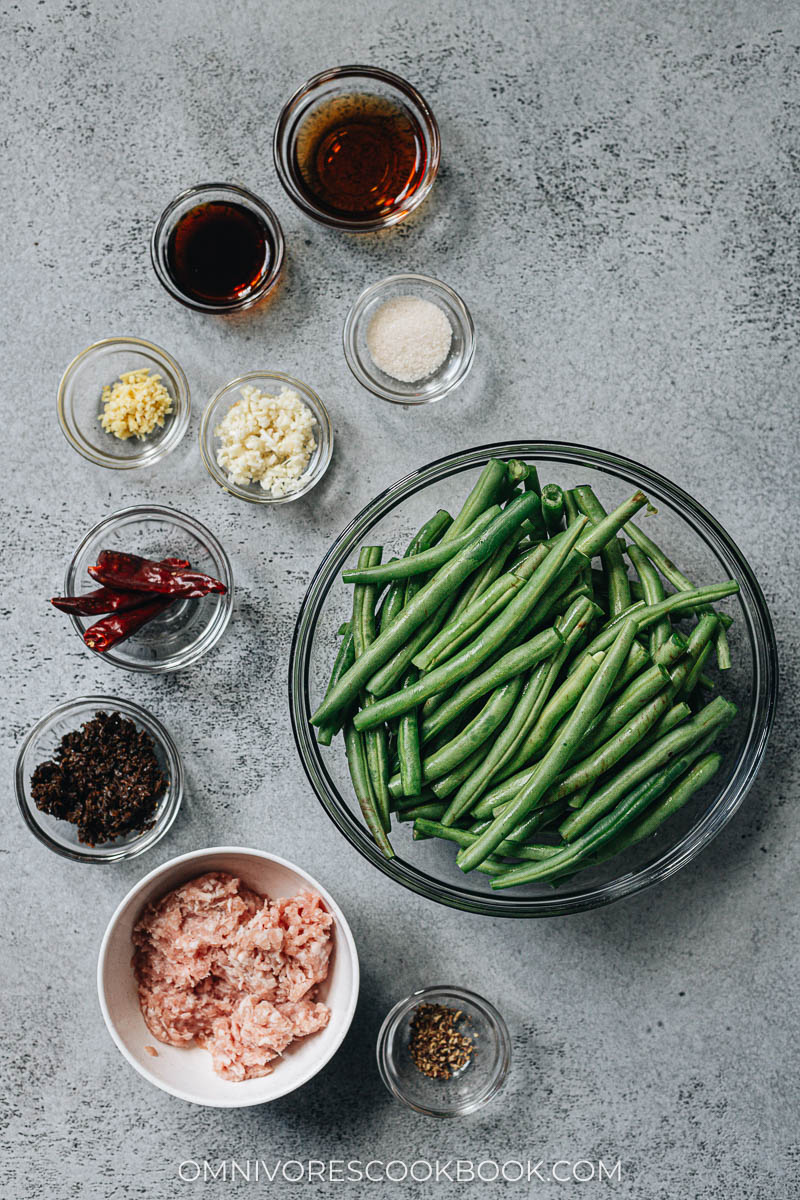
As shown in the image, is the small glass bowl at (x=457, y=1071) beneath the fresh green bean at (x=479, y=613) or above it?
beneath

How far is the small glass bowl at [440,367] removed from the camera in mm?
2342

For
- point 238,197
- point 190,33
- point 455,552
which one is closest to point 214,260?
point 238,197

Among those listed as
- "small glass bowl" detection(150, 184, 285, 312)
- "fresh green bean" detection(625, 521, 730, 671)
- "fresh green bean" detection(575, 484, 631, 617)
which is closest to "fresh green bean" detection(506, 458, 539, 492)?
"fresh green bean" detection(575, 484, 631, 617)

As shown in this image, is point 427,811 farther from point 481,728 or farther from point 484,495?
point 484,495

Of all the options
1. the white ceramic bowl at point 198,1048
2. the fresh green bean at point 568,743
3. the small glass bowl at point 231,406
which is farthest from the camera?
the small glass bowl at point 231,406

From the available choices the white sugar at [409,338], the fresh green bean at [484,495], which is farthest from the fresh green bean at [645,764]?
the white sugar at [409,338]

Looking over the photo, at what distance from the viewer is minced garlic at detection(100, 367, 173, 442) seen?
233 centimetres

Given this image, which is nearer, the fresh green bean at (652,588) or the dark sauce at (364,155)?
the fresh green bean at (652,588)

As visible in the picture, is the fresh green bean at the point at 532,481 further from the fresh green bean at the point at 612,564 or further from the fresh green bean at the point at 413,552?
the fresh green bean at the point at 413,552

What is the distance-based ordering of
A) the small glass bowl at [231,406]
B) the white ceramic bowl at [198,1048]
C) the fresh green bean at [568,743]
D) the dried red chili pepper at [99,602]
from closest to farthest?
the fresh green bean at [568,743]
the white ceramic bowl at [198,1048]
the dried red chili pepper at [99,602]
the small glass bowl at [231,406]

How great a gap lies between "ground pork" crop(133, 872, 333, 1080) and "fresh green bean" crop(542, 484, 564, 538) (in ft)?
3.48

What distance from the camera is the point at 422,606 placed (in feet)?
6.54

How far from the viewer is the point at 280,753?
7.72 feet

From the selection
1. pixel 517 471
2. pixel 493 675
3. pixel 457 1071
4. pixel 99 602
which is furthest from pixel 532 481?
pixel 457 1071
